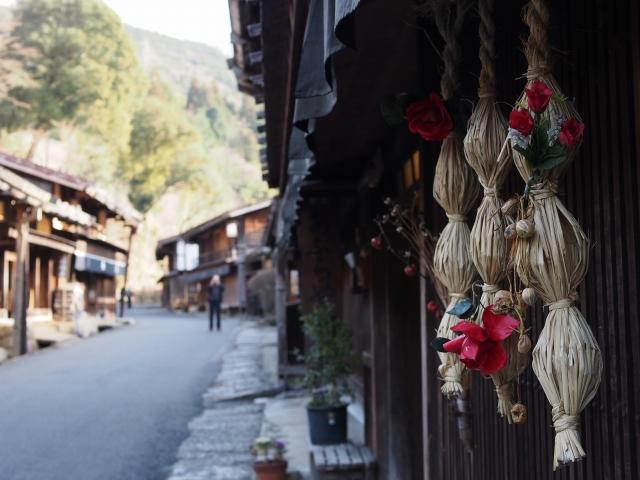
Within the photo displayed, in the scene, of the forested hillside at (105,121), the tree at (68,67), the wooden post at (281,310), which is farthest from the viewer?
the forested hillside at (105,121)

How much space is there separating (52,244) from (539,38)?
19.2 meters

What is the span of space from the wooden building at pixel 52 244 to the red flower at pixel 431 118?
1272cm

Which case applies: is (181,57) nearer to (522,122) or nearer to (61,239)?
(61,239)

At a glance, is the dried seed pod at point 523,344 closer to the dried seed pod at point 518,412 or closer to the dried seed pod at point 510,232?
the dried seed pod at point 518,412

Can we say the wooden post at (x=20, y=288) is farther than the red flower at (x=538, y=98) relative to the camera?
Yes

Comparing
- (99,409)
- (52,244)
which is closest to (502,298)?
(99,409)

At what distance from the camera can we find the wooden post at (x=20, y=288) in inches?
572

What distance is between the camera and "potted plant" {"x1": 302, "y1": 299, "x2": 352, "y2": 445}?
21.5ft

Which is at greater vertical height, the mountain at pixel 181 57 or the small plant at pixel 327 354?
the mountain at pixel 181 57

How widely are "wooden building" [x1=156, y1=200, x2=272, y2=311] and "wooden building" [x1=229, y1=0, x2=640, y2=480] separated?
1078 inches

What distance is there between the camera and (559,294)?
1.47 m

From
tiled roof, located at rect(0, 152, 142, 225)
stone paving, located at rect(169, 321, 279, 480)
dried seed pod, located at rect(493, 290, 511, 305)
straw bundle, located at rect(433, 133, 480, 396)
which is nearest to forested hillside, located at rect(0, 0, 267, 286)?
tiled roof, located at rect(0, 152, 142, 225)

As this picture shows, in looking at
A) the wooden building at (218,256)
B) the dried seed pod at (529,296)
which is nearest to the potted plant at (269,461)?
the dried seed pod at (529,296)

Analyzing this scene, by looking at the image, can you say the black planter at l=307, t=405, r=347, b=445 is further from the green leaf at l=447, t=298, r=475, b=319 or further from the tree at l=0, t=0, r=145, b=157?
the tree at l=0, t=0, r=145, b=157
